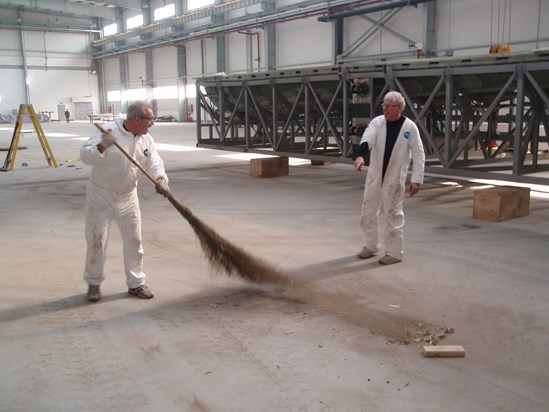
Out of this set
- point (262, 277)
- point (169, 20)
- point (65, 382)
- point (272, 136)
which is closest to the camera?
point (65, 382)

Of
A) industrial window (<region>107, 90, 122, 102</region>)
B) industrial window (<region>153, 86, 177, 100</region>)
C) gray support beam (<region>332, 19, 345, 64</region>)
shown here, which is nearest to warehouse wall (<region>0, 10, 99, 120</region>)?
industrial window (<region>107, 90, 122, 102</region>)

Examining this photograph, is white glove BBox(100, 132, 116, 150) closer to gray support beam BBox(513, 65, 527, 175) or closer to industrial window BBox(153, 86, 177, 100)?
gray support beam BBox(513, 65, 527, 175)

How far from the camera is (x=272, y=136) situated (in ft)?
38.1

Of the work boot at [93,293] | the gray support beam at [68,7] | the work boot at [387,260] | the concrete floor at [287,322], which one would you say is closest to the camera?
the concrete floor at [287,322]

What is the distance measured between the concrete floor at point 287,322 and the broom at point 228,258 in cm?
13

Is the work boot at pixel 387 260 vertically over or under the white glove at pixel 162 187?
under

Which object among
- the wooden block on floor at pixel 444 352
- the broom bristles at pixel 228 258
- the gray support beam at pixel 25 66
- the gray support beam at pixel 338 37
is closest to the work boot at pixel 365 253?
the broom bristles at pixel 228 258

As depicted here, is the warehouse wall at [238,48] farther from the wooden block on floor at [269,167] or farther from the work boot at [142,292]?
the work boot at [142,292]

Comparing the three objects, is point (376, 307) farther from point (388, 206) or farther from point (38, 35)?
point (38, 35)

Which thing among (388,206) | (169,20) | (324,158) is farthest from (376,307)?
(169,20)

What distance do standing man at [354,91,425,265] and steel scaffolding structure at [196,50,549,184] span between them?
98.2 inches

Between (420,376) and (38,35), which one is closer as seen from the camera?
(420,376)

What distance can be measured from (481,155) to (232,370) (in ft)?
30.2

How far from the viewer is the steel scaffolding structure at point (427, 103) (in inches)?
286
